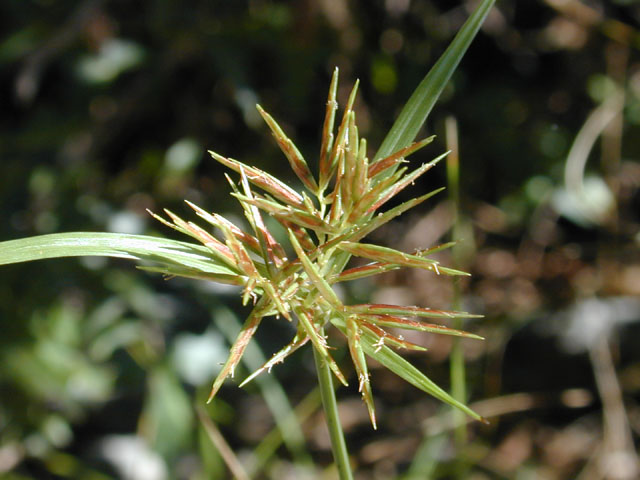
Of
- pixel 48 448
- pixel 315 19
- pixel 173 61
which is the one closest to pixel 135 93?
pixel 173 61

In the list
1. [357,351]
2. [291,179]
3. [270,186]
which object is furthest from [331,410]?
[291,179]

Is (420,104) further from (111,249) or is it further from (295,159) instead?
(111,249)

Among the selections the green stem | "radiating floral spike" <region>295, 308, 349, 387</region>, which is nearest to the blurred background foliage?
the green stem

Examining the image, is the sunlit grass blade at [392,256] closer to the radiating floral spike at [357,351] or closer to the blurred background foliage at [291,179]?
the radiating floral spike at [357,351]

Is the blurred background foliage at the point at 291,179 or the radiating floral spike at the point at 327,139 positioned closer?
the radiating floral spike at the point at 327,139

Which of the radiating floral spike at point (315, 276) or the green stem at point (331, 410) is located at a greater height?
the radiating floral spike at point (315, 276)

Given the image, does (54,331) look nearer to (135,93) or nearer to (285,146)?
(135,93)

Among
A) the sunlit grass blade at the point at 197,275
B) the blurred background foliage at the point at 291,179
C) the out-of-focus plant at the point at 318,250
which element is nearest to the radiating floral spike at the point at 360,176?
the out-of-focus plant at the point at 318,250
